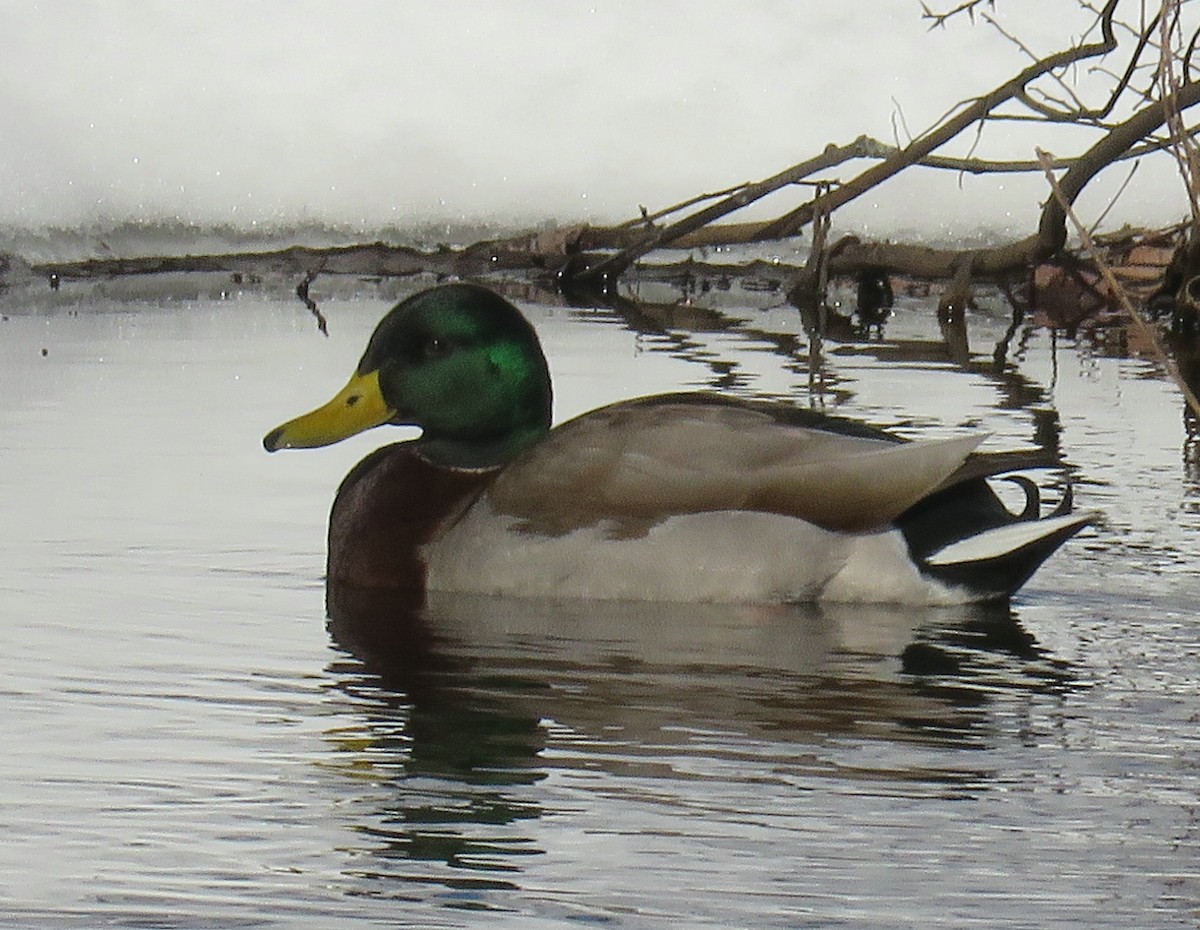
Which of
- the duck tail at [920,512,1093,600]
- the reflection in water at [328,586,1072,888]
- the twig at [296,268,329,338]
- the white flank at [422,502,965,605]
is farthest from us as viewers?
the twig at [296,268,329,338]

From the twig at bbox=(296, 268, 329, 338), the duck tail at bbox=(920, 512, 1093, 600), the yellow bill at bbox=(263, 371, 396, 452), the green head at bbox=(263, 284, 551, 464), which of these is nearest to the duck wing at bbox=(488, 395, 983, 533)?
the duck tail at bbox=(920, 512, 1093, 600)

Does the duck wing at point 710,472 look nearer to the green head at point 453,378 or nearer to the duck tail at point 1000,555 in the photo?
the duck tail at point 1000,555

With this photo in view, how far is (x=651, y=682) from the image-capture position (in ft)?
17.0

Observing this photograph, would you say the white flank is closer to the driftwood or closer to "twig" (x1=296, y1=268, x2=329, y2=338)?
the driftwood

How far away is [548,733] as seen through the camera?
15.4 feet

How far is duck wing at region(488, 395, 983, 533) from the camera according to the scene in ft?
20.0

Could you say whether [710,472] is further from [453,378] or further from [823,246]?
[823,246]

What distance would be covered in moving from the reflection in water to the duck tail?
7 cm

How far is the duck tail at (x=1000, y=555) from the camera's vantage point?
19.7 feet

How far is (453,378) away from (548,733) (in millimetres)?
2160

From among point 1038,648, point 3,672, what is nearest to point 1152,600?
point 1038,648

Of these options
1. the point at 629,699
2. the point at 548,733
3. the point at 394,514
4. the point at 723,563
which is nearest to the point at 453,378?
the point at 394,514

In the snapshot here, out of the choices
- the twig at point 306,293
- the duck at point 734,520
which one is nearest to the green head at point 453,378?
the duck at point 734,520

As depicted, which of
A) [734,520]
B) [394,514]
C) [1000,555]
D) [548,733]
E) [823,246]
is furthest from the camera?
[823,246]
